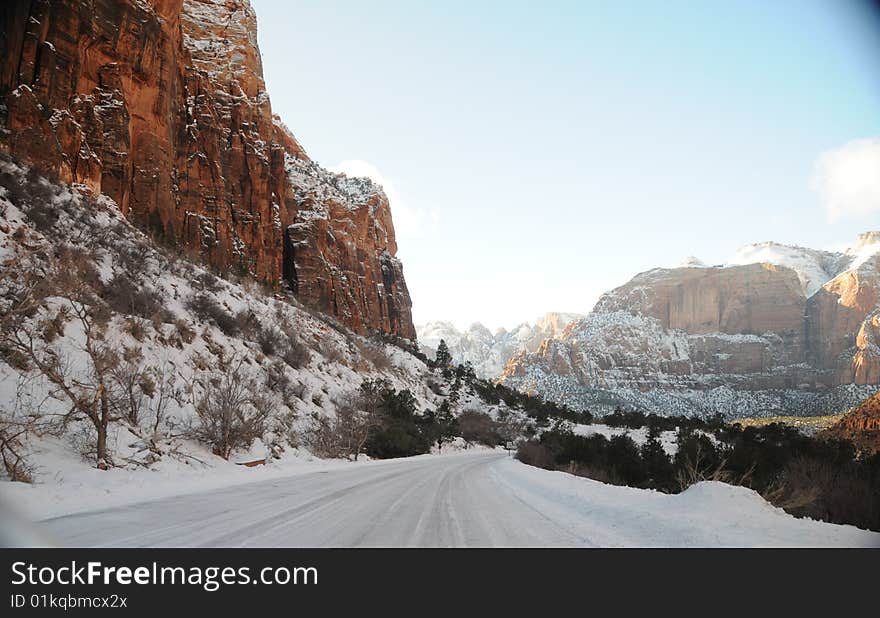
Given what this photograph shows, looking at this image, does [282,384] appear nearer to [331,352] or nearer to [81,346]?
[81,346]

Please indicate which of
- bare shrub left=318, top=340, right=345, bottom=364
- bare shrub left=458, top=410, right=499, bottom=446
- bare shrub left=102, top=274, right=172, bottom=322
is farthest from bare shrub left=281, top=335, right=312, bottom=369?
bare shrub left=458, top=410, right=499, bottom=446

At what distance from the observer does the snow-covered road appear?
553 centimetres

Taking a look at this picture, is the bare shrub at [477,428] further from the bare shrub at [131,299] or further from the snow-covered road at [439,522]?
the snow-covered road at [439,522]

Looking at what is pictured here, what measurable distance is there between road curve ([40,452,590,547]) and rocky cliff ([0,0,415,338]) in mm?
28077

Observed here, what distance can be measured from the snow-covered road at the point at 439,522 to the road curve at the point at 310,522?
0.01 metres

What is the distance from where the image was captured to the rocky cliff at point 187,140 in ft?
100

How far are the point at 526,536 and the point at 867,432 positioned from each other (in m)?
35.9

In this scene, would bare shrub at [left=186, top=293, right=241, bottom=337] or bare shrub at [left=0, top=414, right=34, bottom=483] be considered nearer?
bare shrub at [left=0, top=414, right=34, bottom=483]

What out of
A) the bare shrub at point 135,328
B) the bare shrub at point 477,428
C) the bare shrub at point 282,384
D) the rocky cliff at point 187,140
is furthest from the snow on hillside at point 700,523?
the bare shrub at point 477,428

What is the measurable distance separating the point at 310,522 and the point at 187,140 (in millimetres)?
55008

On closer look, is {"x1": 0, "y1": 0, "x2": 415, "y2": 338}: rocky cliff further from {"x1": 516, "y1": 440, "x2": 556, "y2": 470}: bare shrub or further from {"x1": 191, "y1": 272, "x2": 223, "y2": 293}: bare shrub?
{"x1": 516, "y1": 440, "x2": 556, "y2": 470}: bare shrub

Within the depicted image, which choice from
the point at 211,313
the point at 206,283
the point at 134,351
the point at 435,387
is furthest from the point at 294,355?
the point at 435,387

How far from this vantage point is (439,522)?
723 cm
